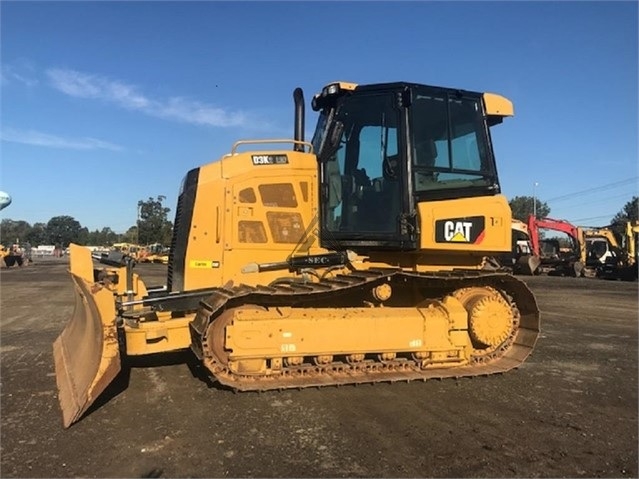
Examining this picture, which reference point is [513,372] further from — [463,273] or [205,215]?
[205,215]

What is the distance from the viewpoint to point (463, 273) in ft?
21.6

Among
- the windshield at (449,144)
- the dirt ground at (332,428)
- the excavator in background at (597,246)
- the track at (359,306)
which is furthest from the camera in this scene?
the excavator in background at (597,246)

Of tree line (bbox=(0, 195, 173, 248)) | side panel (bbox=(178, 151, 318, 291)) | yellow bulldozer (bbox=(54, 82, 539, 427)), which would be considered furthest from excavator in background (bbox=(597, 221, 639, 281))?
tree line (bbox=(0, 195, 173, 248))

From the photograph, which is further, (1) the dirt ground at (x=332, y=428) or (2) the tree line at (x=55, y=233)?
(2) the tree line at (x=55, y=233)

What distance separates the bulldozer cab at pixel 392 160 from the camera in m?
6.46

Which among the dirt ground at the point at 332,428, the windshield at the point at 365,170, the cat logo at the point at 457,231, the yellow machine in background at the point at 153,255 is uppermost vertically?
the windshield at the point at 365,170

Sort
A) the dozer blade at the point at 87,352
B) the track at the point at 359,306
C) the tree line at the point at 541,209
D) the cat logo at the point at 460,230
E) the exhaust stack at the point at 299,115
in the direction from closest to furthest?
the dozer blade at the point at 87,352
the track at the point at 359,306
the cat logo at the point at 460,230
the exhaust stack at the point at 299,115
the tree line at the point at 541,209

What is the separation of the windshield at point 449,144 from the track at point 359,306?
1.16 metres

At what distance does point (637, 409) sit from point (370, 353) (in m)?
2.76

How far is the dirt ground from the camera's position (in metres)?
4.07

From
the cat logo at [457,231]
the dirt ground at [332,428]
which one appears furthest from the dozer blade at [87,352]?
the cat logo at [457,231]

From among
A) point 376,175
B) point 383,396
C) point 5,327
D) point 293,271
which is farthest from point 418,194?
point 5,327

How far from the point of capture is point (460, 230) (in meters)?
6.59

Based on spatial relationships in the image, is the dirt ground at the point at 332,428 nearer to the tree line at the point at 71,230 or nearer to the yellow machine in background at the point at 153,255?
the yellow machine in background at the point at 153,255
